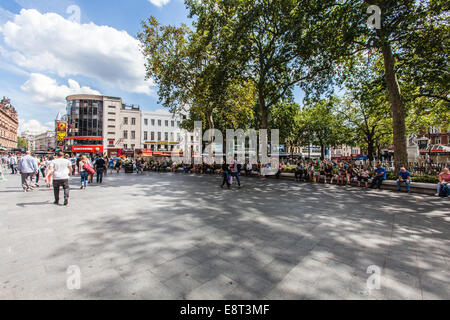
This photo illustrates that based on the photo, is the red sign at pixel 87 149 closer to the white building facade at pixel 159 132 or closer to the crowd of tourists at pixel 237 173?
the white building facade at pixel 159 132

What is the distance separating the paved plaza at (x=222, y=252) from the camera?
8.46 ft

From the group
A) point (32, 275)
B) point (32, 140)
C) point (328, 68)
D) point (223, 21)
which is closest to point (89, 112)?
point (223, 21)

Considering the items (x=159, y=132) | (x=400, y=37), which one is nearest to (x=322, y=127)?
(x=400, y=37)

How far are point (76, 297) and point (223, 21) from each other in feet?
58.7

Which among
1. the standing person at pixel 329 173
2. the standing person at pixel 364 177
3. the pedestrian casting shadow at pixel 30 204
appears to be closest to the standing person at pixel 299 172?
the standing person at pixel 329 173

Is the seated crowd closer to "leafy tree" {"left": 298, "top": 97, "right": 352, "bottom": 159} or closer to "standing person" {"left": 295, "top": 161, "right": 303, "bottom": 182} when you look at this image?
"standing person" {"left": 295, "top": 161, "right": 303, "bottom": 182}

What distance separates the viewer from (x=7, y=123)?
65.0 meters

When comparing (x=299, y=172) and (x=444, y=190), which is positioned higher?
(x=299, y=172)

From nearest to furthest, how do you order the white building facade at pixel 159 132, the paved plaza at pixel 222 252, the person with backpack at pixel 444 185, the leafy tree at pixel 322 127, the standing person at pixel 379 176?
the paved plaza at pixel 222 252 → the person with backpack at pixel 444 185 → the standing person at pixel 379 176 → the leafy tree at pixel 322 127 → the white building facade at pixel 159 132

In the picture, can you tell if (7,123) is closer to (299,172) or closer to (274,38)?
(274,38)

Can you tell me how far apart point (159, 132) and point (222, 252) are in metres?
51.3

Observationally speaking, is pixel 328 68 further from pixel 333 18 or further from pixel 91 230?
pixel 91 230

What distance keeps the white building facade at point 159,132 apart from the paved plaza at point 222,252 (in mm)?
44910

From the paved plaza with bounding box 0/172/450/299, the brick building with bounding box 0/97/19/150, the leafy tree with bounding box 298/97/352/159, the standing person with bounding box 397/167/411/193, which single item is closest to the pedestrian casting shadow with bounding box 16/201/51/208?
the paved plaza with bounding box 0/172/450/299
